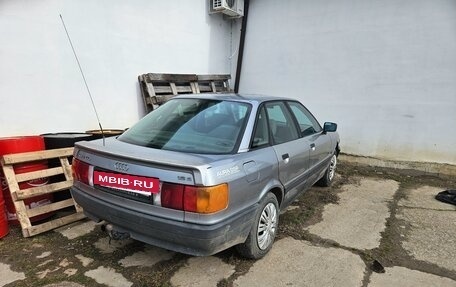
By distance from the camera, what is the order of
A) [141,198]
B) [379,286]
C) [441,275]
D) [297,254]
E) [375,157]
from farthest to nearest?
1. [375,157]
2. [297,254]
3. [441,275]
4. [379,286]
5. [141,198]

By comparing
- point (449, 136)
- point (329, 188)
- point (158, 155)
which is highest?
point (158, 155)

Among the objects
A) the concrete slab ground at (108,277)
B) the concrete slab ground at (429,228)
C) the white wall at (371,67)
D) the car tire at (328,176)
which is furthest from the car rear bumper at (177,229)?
the white wall at (371,67)

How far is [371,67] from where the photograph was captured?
20.5ft

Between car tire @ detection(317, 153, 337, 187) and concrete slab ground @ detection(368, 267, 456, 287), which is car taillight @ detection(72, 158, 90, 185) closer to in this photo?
concrete slab ground @ detection(368, 267, 456, 287)

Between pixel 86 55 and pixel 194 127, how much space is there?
2.96m

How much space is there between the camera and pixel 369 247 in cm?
323

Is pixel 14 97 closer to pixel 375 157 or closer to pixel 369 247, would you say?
pixel 369 247

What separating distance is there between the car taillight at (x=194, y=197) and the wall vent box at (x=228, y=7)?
220 inches

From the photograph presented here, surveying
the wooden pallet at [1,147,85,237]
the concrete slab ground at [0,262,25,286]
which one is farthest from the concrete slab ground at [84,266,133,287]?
the wooden pallet at [1,147,85,237]

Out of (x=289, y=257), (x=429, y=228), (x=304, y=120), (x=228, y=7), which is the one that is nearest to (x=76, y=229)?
(x=289, y=257)

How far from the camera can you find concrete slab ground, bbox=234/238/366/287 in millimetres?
2629

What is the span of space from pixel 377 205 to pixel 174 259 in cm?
295

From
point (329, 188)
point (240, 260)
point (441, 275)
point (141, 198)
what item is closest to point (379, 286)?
point (441, 275)

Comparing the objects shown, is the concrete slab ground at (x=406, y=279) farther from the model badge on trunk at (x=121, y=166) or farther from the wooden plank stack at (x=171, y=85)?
the wooden plank stack at (x=171, y=85)
